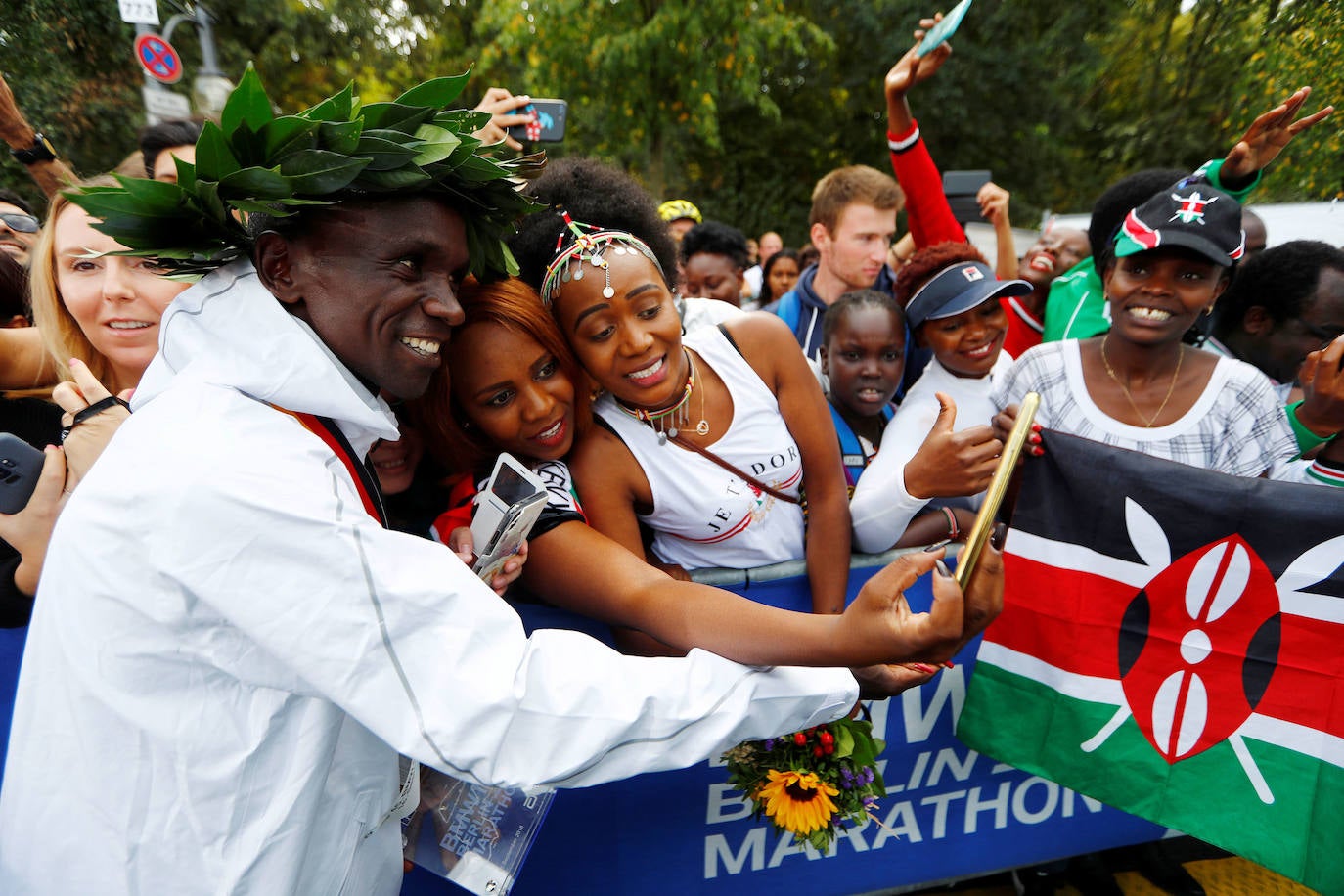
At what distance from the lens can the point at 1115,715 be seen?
215 cm

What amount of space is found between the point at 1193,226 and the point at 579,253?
76.0 inches

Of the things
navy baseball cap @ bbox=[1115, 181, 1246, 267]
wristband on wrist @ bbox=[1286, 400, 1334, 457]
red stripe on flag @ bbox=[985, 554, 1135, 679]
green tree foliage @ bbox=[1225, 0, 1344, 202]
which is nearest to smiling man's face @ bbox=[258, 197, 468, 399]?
red stripe on flag @ bbox=[985, 554, 1135, 679]

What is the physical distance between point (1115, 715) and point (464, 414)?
6.95ft

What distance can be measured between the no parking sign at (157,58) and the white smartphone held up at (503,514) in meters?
5.41

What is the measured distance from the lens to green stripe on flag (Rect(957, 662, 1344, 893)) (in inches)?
77.5

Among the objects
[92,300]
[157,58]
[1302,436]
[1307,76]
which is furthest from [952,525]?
[157,58]

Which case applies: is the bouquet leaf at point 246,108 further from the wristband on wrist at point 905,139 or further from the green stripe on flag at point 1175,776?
the wristband on wrist at point 905,139

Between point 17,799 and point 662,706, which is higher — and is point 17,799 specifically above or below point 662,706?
below

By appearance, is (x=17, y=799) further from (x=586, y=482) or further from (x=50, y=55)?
(x=50, y=55)

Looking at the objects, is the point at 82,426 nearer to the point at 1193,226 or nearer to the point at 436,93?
the point at 436,93

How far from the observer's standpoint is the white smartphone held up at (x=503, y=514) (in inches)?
63.1

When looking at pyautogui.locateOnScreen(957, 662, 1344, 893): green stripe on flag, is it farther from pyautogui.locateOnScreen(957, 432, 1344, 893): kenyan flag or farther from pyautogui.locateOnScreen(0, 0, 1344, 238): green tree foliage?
pyautogui.locateOnScreen(0, 0, 1344, 238): green tree foliage

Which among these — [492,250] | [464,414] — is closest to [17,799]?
[464,414]

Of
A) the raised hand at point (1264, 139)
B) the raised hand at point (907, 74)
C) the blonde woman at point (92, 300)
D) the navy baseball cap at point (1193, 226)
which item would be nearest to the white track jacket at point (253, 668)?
the blonde woman at point (92, 300)
